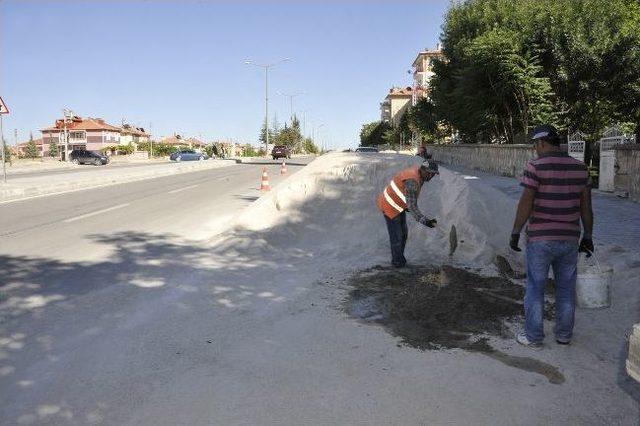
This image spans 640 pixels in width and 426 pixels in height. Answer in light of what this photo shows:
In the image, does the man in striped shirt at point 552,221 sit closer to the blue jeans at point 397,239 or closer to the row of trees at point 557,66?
the blue jeans at point 397,239

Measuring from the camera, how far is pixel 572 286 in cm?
424

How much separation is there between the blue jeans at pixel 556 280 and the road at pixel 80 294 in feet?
9.39

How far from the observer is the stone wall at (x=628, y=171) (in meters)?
12.4

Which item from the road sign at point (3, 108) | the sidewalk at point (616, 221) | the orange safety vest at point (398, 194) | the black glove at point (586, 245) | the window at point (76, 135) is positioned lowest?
the sidewalk at point (616, 221)

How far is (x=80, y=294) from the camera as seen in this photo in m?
5.57

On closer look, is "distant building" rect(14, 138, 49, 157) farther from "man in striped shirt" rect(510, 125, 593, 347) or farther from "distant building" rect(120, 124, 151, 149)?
"man in striped shirt" rect(510, 125, 593, 347)

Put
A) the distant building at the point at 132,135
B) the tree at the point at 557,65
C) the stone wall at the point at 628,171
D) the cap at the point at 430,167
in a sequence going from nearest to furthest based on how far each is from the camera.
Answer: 1. the cap at the point at 430,167
2. the stone wall at the point at 628,171
3. the tree at the point at 557,65
4. the distant building at the point at 132,135

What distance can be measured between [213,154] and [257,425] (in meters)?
70.3

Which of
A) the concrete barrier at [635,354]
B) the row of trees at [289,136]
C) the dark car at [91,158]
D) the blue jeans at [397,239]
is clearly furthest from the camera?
the row of trees at [289,136]

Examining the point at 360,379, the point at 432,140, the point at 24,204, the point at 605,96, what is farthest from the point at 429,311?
the point at 432,140

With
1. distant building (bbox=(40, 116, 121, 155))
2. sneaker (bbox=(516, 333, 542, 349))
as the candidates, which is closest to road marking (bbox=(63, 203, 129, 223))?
sneaker (bbox=(516, 333, 542, 349))

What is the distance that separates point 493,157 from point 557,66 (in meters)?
4.87

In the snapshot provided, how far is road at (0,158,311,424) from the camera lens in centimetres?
339

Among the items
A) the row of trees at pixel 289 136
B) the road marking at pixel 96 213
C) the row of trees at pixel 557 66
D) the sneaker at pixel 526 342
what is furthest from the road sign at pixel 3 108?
the row of trees at pixel 289 136
